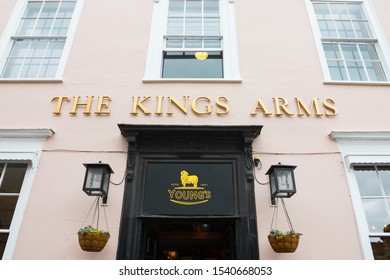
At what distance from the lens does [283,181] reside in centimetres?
433

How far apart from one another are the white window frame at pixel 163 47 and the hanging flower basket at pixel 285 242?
109 inches

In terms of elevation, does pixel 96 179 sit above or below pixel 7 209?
above

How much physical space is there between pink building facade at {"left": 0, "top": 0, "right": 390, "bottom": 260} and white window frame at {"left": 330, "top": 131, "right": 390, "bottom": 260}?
0.06 feet

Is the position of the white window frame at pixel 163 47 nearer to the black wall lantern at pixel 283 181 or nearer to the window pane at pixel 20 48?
the black wall lantern at pixel 283 181

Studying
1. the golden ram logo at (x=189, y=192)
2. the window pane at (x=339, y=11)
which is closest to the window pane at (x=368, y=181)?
the golden ram logo at (x=189, y=192)

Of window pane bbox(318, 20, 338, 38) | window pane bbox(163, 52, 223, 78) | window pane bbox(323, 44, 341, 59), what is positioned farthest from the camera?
window pane bbox(318, 20, 338, 38)

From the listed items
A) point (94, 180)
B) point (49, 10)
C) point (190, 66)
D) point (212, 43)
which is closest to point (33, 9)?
point (49, 10)

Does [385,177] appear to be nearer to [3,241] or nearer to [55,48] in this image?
[3,241]

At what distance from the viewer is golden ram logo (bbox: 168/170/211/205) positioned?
15.1ft

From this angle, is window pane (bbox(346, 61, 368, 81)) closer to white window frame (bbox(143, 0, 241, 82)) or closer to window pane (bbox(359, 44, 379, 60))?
window pane (bbox(359, 44, 379, 60))

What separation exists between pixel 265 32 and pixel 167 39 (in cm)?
195

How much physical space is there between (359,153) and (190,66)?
331cm

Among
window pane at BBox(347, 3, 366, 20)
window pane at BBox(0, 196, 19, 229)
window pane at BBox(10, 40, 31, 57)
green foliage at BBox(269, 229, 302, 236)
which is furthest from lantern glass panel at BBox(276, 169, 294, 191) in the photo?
window pane at BBox(10, 40, 31, 57)
